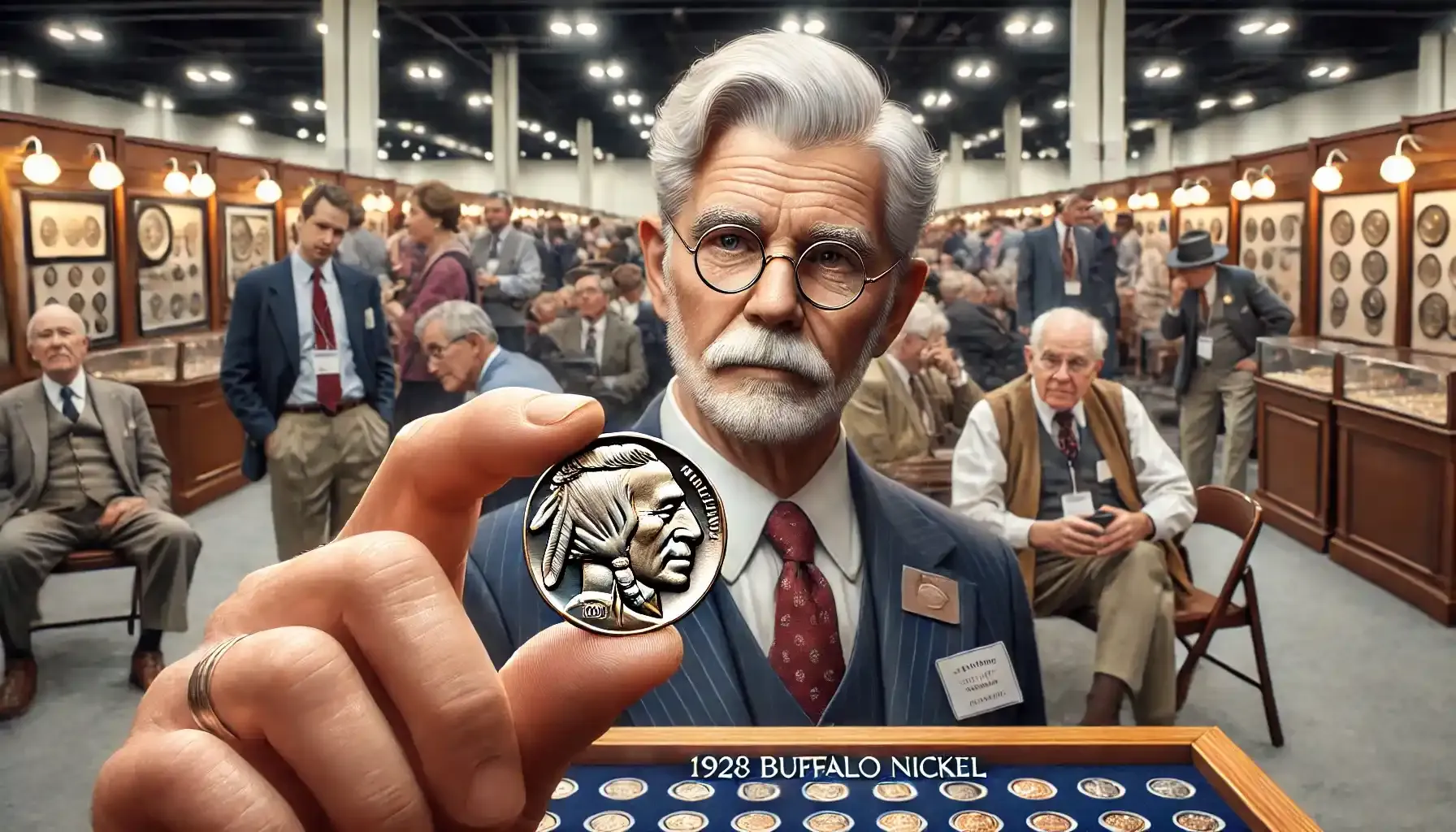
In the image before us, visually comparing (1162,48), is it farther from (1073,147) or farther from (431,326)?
(431,326)

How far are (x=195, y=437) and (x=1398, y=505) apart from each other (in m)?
4.41

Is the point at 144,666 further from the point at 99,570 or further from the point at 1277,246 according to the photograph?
the point at 1277,246

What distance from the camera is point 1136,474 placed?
270 cm

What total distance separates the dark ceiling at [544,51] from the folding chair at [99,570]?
1.40 metres

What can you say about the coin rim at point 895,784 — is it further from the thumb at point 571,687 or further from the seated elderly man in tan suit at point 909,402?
the seated elderly man in tan suit at point 909,402

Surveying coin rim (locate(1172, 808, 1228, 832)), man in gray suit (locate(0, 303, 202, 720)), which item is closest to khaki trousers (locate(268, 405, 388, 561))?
man in gray suit (locate(0, 303, 202, 720))

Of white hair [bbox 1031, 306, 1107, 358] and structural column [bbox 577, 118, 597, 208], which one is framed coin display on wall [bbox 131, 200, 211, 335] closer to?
structural column [bbox 577, 118, 597, 208]

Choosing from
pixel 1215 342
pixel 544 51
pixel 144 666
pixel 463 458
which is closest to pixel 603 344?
pixel 544 51

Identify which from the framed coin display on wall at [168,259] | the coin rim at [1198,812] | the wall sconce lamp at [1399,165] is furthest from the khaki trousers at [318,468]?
the wall sconce lamp at [1399,165]

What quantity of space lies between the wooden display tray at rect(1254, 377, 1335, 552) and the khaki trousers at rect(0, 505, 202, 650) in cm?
404

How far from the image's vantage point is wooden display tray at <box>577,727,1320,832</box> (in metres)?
1.17

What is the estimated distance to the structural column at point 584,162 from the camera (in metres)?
3.04

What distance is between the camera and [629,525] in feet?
2.88

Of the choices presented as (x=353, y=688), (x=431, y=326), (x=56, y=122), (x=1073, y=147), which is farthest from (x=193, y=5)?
(x=353, y=688)
